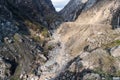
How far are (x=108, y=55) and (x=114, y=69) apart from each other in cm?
417

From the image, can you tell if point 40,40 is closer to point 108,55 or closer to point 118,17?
point 118,17

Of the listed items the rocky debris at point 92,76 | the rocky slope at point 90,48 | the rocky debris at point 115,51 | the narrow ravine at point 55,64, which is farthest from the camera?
the narrow ravine at point 55,64

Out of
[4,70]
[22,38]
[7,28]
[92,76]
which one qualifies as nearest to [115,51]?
[92,76]

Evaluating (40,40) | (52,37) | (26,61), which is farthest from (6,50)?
(52,37)

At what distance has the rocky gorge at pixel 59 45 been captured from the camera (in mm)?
63319

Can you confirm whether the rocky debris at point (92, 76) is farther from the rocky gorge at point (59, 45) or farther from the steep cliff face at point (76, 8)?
the steep cliff face at point (76, 8)

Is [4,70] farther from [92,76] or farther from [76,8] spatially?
[76,8]

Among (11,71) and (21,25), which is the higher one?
(21,25)

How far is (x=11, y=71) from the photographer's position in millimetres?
70312

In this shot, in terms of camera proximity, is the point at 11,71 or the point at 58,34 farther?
the point at 58,34

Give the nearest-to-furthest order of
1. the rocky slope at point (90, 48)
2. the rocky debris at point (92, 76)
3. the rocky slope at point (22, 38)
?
the rocky debris at point (92, 76), the rocky slope at point (90, 48), the rocky slope at point (22, 38)

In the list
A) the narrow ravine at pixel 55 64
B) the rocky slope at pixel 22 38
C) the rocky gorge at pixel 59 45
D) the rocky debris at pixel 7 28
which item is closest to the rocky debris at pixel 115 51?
the rocky gorge at pixel 59 45

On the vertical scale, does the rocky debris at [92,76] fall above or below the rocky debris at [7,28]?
below

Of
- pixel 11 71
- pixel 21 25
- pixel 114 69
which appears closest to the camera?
pixel 114 69
